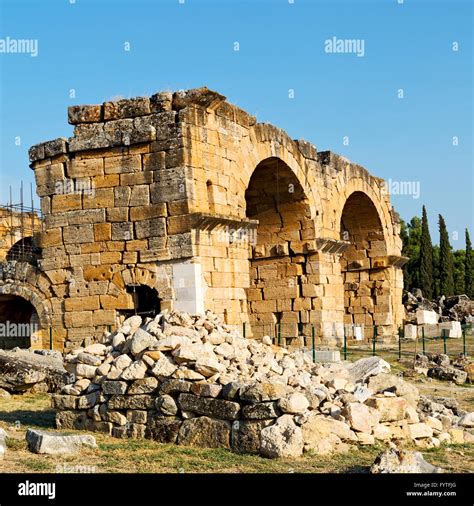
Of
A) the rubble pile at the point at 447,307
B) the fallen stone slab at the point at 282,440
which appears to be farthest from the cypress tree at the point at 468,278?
the fallen stone slab at the point at 282,440

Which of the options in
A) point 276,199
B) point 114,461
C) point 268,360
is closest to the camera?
point 114,461

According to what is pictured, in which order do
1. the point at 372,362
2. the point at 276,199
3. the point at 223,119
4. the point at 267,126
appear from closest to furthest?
the point at 372,362, the point at 223,119, the point at 267,126, the point at 276,199

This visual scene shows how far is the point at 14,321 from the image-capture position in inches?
661

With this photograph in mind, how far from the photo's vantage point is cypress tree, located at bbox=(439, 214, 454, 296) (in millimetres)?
40219

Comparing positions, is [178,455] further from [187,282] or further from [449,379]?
[449,379]

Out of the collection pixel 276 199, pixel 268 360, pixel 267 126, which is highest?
pixel 267 126

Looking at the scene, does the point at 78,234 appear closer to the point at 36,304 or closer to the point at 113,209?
the point at 113,209

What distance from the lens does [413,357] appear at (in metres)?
16.9

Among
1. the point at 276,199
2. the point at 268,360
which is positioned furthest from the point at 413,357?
the point at 268,360

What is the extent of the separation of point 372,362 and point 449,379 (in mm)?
3596

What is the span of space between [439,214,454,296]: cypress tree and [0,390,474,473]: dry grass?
33.5m

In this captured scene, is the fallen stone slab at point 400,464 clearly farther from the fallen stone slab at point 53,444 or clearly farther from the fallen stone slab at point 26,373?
the fallen stone slab at point 26,373

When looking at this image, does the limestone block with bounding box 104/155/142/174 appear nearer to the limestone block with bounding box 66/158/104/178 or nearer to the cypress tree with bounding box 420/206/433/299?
the limestone block with bounding box 66/158/104/178

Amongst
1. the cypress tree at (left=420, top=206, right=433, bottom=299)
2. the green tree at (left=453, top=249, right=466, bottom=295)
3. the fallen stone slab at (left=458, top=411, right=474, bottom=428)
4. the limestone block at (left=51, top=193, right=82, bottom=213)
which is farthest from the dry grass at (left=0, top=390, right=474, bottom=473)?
the green tree at (left=453, top=249, right=466, bottom=295)
